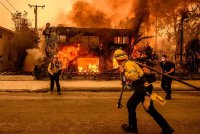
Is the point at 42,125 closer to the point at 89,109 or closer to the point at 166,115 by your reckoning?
the point at 89,109

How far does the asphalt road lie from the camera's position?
26.8 feet

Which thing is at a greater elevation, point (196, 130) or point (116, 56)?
point (116, 56)

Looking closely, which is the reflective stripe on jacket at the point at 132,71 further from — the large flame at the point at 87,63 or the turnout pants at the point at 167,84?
the large flame at the point at 87,63

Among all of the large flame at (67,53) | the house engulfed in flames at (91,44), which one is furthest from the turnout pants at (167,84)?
the house engulfed in flames at (91,44)

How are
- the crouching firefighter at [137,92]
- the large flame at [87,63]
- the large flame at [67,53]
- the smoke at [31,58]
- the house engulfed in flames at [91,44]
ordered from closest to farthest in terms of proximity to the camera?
1. the crouching firefighter at [137,92]
2. the large flame at [67,53]
3. the house engulfed in flames at [91,44]
4. the large flame at [87,63]
5. the smoke at [31,58]

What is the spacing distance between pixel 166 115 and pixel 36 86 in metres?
9.68

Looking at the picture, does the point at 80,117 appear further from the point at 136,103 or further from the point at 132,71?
the point at 132,71

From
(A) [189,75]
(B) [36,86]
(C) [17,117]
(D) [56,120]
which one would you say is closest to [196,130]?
(D) [56,120]

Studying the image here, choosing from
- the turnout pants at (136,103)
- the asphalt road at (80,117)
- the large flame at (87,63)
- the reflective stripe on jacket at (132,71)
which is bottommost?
the asphalt road at (80,117)

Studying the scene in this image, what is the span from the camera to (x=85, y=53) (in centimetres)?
2705

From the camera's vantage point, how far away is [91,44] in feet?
90.7

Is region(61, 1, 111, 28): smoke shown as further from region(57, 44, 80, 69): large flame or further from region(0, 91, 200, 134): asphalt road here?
region(0, 91, 200, 134): asphalt road

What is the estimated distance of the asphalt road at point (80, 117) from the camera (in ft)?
26.8

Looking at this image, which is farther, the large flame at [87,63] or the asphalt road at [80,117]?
the large flame at [87,63]
